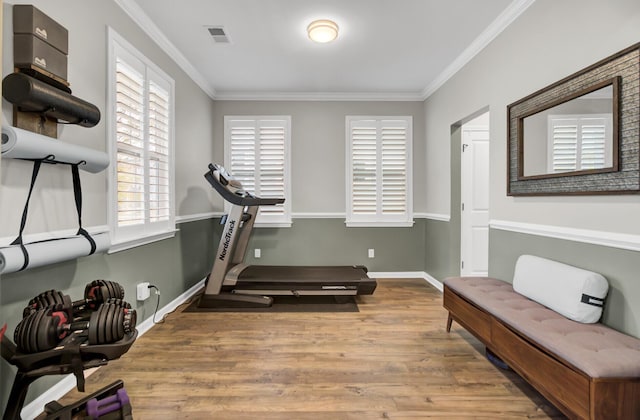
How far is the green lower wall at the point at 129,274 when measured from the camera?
64.7 inches

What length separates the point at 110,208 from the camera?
236 centimetres

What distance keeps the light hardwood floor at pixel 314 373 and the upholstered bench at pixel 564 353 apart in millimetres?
297

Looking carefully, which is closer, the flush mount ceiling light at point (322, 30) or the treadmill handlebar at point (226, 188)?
the flush mount ceiling light at point (322, 30)

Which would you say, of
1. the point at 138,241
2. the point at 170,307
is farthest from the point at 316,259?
the point at 138,241

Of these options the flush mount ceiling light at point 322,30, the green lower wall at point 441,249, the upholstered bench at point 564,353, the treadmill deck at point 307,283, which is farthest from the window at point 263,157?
the upholstered bench at point 564,353

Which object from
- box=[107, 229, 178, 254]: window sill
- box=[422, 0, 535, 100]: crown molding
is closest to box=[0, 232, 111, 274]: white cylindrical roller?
box=[107, 229, 178, 254]: window sill

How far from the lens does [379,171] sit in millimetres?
4633

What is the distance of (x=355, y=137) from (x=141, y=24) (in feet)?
9.31

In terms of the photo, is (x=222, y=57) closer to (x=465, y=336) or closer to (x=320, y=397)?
(x=320, y=397)

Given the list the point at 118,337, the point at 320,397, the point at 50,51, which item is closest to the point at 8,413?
the point at 118,337

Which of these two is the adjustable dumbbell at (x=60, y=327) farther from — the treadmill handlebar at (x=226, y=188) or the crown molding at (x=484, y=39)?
the crown molding at (x=484, y=39)

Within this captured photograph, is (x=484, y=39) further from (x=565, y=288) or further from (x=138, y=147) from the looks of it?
(x=138, y=147)

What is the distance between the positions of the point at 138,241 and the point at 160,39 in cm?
190

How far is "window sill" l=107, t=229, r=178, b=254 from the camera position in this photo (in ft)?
7.89
